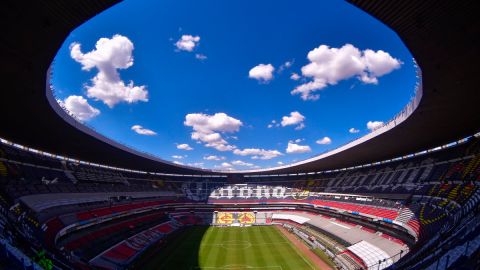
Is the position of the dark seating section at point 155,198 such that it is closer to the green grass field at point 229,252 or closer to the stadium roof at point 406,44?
the green grass field at point 229,252

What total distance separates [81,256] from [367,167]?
138ft

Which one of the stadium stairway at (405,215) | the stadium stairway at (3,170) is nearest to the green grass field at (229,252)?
the stadium stairway at (405,215)

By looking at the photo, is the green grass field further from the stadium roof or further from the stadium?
the stadium roof

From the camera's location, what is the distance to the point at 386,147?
32688 mm

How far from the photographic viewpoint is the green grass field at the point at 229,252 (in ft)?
103

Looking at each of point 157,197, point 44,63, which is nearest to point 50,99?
point 44,63

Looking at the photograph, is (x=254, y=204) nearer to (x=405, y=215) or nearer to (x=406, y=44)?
(x=405, y=215)

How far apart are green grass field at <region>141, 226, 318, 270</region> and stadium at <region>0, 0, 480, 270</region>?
0.71 ft

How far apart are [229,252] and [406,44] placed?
3242cm

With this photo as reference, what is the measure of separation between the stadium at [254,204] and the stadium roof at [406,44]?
6 centimetres

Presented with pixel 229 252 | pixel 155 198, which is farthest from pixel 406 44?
pixel 155 198

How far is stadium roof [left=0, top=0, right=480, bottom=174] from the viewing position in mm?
9609

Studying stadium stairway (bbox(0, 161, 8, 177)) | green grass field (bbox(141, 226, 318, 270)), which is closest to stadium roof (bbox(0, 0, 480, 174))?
stadium stairway (bbox(0, 161, 8, 177))

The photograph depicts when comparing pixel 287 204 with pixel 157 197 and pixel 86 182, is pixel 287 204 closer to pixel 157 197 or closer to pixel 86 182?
pixel 157 197
